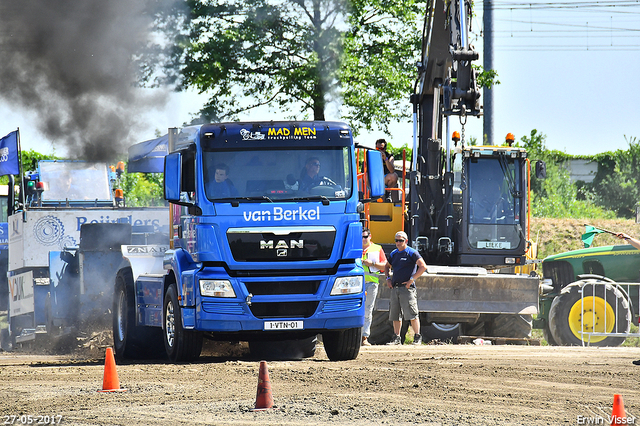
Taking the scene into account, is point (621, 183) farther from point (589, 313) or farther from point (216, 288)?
point (216, 288)

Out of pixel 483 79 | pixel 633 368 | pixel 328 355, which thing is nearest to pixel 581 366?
pixel 633 368

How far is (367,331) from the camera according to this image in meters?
14.6

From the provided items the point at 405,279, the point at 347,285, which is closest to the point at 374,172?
the point at 347,285

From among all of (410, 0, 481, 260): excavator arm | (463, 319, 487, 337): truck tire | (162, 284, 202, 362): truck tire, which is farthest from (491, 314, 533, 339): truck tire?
(162, 284, 202, 362): truck tire

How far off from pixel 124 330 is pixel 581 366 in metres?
6.37

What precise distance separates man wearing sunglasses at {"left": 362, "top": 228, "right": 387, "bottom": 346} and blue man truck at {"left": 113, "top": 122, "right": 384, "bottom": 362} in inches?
135

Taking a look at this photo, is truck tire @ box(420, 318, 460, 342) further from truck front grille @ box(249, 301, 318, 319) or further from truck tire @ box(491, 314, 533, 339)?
truck front grille @ box(249, 301, 318, 319)

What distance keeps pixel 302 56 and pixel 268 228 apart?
12220 mm

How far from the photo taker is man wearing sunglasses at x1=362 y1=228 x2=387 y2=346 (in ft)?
48.2

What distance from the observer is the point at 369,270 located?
15281 millimetres

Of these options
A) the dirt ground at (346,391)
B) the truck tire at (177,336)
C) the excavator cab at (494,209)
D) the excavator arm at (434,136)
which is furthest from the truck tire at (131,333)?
the excavator cab at (494,209)

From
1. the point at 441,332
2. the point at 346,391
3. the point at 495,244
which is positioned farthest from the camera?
the point at 441,332

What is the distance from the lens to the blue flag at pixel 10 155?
64.1 feet

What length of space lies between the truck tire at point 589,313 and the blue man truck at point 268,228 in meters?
6.19
